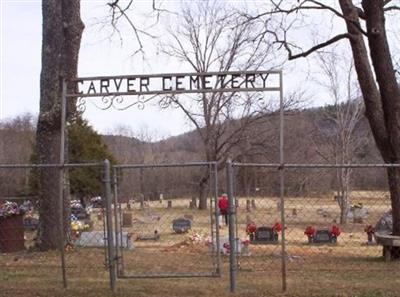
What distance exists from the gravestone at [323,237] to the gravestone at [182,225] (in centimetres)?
462

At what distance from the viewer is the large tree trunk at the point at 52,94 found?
14258mm

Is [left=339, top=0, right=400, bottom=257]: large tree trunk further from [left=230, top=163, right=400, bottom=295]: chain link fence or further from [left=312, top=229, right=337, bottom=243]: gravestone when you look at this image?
[left=312, top=229, right=337, bottom=243]: gravestone

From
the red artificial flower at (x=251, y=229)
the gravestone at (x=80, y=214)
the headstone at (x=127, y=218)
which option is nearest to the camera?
the headstone at (x=127, y=218)

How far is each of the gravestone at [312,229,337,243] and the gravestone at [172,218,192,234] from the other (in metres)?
4.62

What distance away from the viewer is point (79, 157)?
45.6 meters

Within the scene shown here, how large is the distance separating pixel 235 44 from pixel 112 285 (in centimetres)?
3899

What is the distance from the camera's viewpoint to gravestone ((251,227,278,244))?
61.8 ft

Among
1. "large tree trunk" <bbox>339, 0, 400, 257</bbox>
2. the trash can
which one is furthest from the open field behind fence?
the trash can

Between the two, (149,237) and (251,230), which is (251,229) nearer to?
(251,230)

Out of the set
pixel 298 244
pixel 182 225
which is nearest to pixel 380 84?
pixel 298 244

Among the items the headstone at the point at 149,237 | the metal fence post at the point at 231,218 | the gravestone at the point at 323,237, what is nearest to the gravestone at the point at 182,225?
the headstone at the point at 149,237

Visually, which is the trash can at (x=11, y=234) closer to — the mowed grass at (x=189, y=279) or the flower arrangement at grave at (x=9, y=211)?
the flower arrangement at grave at (x=9, y=211)

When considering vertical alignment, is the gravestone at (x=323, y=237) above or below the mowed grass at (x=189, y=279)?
below

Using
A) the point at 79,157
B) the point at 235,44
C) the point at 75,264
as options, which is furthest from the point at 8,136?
the point at 75,264
